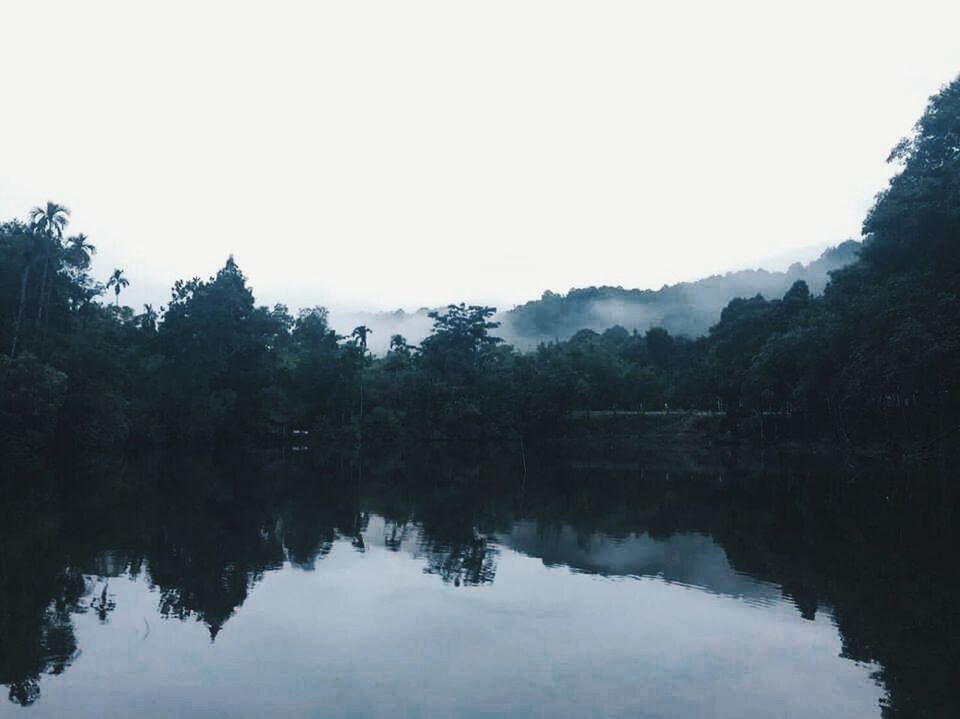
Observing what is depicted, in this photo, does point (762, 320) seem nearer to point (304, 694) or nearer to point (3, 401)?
point (3, 401)

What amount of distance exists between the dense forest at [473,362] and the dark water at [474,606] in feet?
37.5

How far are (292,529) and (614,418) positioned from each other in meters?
58.9

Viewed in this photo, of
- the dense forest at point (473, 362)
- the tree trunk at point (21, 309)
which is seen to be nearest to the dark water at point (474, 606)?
the dense forest at point (473, 362)

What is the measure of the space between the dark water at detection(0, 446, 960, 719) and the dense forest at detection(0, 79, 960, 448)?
1143cm

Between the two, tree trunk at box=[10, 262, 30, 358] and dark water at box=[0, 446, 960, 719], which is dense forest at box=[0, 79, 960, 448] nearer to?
tree trunk at box=[10, 262, 30, 358]

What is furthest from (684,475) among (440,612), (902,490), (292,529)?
(440,612)

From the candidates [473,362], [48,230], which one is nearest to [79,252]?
[48,230]

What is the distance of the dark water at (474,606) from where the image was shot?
10.9 m

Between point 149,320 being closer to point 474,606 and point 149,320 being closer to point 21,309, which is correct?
point 21,309

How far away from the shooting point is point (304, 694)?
35.4 feet

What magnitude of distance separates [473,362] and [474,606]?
68.6 metres

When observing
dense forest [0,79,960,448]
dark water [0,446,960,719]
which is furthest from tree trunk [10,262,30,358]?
dark water [0,446,960,719]

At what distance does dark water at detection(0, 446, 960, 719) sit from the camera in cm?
1088

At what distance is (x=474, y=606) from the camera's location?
1568cm
